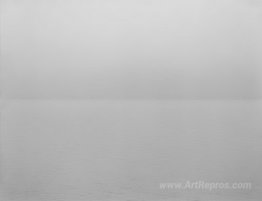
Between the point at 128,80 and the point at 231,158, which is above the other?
the point at 128,80

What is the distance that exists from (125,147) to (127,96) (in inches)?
14.9

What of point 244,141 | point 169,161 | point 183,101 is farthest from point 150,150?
point 244,141

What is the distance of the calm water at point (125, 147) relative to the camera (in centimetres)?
187

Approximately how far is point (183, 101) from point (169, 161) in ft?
1.50

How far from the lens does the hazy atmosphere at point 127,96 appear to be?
186 cm

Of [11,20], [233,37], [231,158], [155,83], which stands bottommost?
[231,158]

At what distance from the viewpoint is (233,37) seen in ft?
6.23

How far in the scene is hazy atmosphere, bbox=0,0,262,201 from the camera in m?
1.86

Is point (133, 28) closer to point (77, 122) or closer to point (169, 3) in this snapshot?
point (169, 3)

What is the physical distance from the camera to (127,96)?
6.21 feet

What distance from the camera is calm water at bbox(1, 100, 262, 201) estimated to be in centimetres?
187

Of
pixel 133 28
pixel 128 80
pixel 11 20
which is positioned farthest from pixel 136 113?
pixel 11 20

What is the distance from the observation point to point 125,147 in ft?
6.23

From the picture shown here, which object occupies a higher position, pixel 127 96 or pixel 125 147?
pixel 127 96
